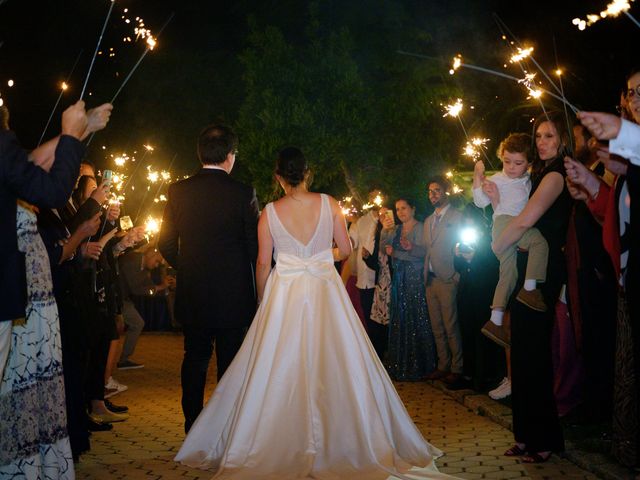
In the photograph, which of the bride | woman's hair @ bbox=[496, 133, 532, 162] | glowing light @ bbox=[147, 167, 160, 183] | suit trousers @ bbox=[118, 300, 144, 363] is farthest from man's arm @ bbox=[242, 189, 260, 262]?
glowing light @ bbox=[147, 167, 160, 183]

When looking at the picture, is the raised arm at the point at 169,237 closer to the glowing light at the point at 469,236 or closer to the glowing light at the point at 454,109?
the glowing light at the point at 469,236

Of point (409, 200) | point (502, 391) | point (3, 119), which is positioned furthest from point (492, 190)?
point (409, 200)

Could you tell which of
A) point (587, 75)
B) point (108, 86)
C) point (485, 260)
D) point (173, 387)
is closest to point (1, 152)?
point (485, 260)

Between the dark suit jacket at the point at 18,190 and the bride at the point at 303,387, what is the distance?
2.12m

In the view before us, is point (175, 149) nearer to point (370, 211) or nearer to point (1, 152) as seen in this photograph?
point (370, 211)

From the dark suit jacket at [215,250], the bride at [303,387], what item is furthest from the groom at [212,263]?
the bride at [303,387]

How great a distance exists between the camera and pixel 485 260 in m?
9.78

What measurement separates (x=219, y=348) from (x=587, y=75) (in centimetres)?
883

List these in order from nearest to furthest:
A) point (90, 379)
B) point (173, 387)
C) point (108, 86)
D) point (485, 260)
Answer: point (90, 379), point (485, 260), point (173, 387), point (108, 86)

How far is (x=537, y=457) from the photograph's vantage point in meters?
6.39

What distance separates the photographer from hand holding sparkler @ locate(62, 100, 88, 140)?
4.62 metres

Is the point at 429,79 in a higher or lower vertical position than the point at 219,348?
higher

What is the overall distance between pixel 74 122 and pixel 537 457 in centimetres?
413

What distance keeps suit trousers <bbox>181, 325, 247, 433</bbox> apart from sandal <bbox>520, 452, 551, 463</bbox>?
2.46 meters
